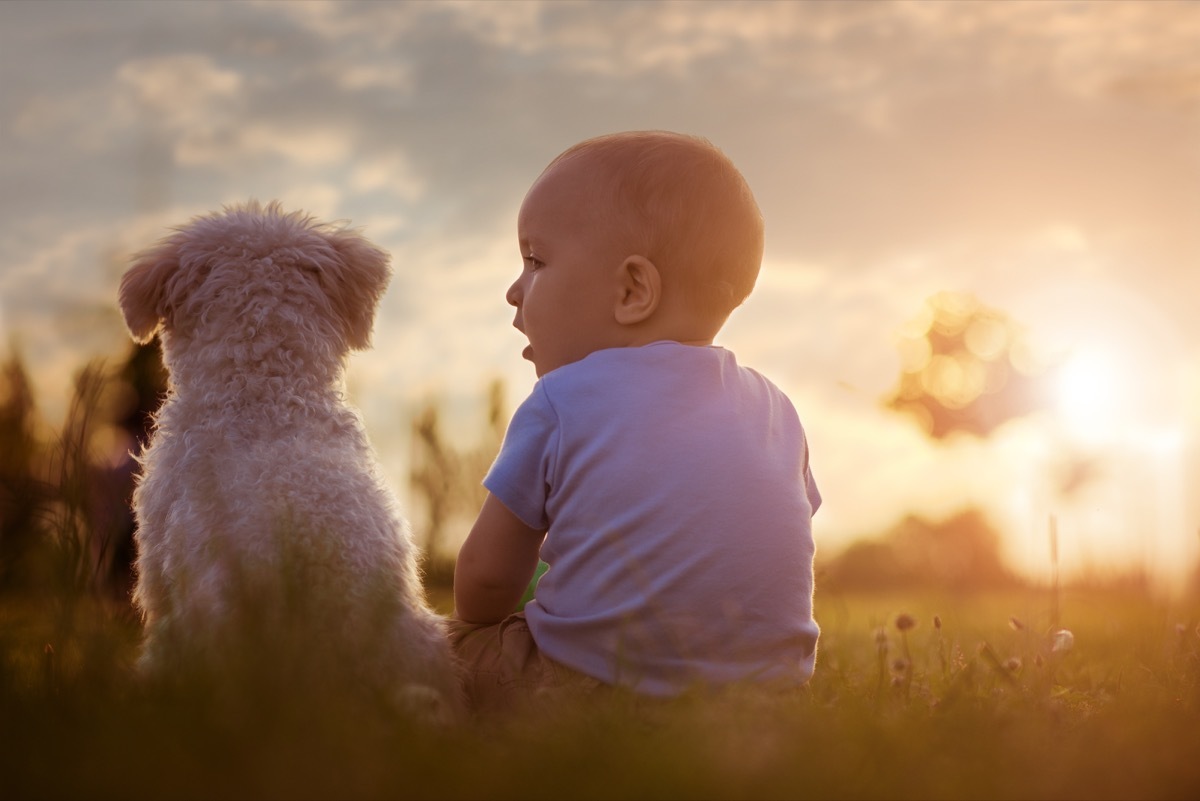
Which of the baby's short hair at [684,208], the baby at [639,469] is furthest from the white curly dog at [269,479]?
the baby's short hair at [684,208]

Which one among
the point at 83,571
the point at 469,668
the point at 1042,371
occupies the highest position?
the point at 1042,371

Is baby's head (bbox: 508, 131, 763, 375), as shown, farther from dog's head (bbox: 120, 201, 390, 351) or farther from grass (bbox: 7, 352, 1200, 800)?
grass (bbox: 7, 352, 1200, 800)

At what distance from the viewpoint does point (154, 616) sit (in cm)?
342

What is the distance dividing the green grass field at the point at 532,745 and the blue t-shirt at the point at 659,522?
0.99ft

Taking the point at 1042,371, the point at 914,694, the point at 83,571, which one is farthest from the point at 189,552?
the point at 1042,371

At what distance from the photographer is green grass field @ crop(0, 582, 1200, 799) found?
1915 millimetres

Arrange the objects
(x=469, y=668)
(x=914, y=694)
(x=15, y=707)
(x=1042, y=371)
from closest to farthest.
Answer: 1. (x=15, y=707)
2. (x=469, y=668)
3. (x=914, y=694)
4. (x=1042, y=371)

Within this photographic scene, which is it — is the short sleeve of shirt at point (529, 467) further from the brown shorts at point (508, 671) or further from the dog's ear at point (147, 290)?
the dog's ear at point (147, 290)

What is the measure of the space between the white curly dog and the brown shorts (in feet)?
0.71

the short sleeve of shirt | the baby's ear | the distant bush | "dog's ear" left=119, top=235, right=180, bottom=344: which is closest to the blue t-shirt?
the short sleeve of shirt

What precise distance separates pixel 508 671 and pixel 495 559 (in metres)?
0.36

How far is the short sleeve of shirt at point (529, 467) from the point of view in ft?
10.6

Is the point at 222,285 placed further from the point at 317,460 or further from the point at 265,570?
the point at 265,570

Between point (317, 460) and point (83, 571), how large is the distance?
0.77 m
